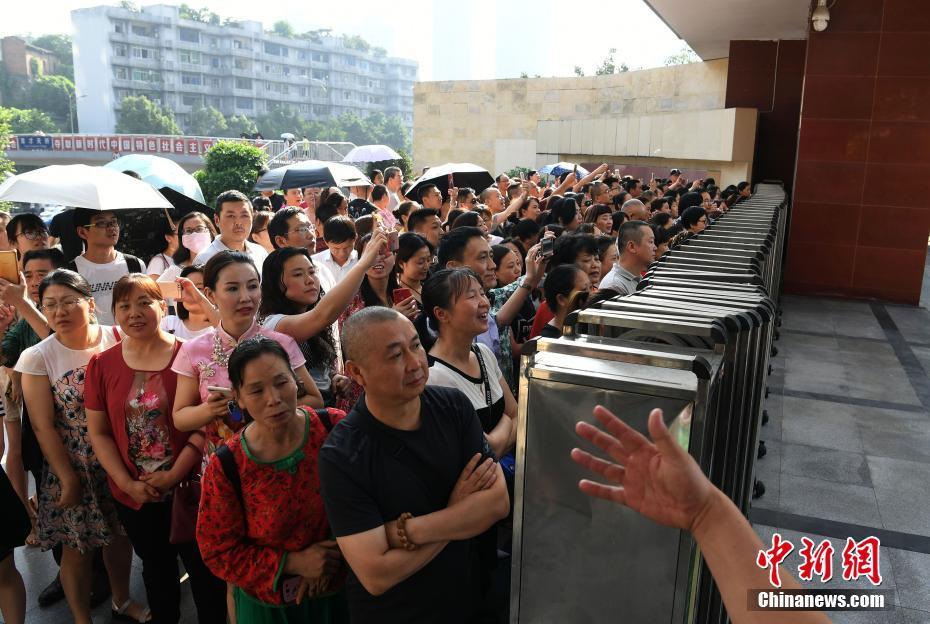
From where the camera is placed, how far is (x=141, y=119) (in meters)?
74.9

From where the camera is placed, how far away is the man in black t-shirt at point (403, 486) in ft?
6.39

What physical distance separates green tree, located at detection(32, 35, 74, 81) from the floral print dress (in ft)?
358

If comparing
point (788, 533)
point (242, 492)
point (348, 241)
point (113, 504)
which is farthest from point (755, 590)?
point (348, 241)

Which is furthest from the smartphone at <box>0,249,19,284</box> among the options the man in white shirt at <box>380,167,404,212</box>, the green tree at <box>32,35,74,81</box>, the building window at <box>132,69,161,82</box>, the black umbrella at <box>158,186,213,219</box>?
the green tree at <box>32,35,74,81</box>

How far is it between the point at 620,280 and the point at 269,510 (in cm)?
287

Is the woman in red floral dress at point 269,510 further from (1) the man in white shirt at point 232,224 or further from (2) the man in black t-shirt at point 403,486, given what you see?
(1) the man in white shirt at point 232,224

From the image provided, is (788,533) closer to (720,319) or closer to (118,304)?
(720,319)

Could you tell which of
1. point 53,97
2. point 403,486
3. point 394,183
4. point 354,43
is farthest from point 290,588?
point 354,43

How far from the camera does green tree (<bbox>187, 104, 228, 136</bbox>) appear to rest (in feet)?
285

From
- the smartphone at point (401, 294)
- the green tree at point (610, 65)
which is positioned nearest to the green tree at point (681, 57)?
the green tree at point (610, 65)

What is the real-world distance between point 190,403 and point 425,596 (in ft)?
4.38

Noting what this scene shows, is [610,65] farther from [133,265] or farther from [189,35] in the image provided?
[189,35]

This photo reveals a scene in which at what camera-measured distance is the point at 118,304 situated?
3014 mm

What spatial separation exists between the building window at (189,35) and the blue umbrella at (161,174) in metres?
96.4
